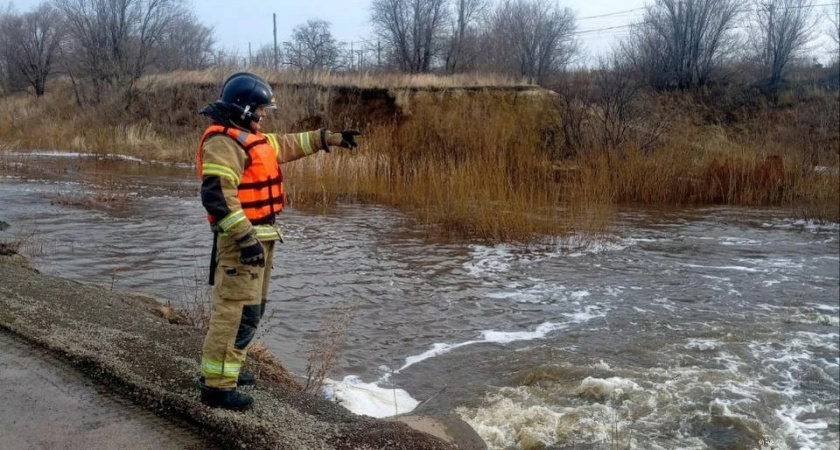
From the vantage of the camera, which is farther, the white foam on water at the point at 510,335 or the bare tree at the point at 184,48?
the bare tree at the point at 184,48

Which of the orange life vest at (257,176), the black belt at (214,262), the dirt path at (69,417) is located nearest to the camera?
the dirt path at (69,417)

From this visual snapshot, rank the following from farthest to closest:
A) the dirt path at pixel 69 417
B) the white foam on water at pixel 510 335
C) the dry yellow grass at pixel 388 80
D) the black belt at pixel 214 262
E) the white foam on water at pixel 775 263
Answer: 1. the dry yellow grass at pixel 388 80
2. the white foam on water at pixel 775 263
3. the white foam on water at pixel 510 335
4. the black belt at pixel 214 262
5. the dirt path at pixel 69 417

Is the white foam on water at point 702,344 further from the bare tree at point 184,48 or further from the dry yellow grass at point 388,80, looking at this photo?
the bare tree at point 184,48

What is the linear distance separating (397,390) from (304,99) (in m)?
22.7

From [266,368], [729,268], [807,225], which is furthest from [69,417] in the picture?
[807,225]

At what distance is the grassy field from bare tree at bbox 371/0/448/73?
10.1 meters

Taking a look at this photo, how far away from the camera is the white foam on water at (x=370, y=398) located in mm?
5266

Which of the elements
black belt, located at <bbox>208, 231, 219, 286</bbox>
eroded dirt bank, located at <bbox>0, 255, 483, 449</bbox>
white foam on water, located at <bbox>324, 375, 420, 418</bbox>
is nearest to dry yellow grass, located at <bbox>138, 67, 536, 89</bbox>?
white foam on water, located at <bbox>324, 375, 420, 418</bbox>

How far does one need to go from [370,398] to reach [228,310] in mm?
2052

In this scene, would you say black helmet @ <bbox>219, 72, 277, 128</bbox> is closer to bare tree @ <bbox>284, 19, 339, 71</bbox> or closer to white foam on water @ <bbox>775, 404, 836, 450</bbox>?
white foam on water @ <bbox>775, 404, 836, 450</bbox>

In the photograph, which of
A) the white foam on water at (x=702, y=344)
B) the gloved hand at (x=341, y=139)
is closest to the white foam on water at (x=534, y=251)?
the white foam on water at (x=702, y=344)

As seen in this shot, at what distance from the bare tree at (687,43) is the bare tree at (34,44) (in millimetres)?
36404

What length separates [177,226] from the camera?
12680 mm

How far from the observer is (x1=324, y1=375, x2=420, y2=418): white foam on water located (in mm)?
Result: 5266
